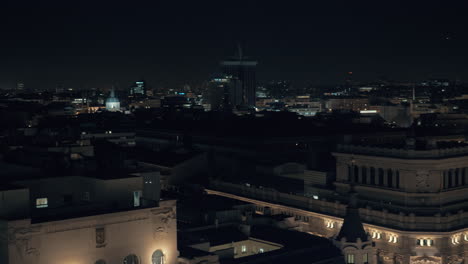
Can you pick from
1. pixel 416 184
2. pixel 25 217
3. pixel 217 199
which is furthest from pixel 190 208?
pixel 25 217

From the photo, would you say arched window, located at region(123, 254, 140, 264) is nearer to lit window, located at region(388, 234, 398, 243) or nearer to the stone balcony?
lit window, located at region(388, 234, 398, 243)

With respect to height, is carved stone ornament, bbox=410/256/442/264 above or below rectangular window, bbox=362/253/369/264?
below

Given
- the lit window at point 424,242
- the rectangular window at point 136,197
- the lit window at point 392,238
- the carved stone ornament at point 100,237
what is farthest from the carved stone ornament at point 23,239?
the lit window at point 424,242

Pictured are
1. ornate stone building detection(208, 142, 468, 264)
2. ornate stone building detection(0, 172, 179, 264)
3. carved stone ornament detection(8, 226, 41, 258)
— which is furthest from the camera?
ornate stone building detection(208, 142, 468, 264)

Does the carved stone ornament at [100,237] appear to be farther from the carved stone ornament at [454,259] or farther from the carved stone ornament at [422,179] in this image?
the carved stone ornament at [422,179]

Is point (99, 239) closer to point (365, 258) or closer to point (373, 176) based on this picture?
point (365, 258)

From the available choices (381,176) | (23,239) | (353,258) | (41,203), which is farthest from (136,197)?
(381,176)

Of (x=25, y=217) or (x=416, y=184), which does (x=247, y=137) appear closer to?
(x=416, y=184)

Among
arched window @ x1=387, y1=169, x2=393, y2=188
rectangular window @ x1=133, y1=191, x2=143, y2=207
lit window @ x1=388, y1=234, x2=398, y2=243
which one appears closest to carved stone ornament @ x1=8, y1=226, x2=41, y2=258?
rectangular window @ x1=133, y1=191, x2=143, y2=207
